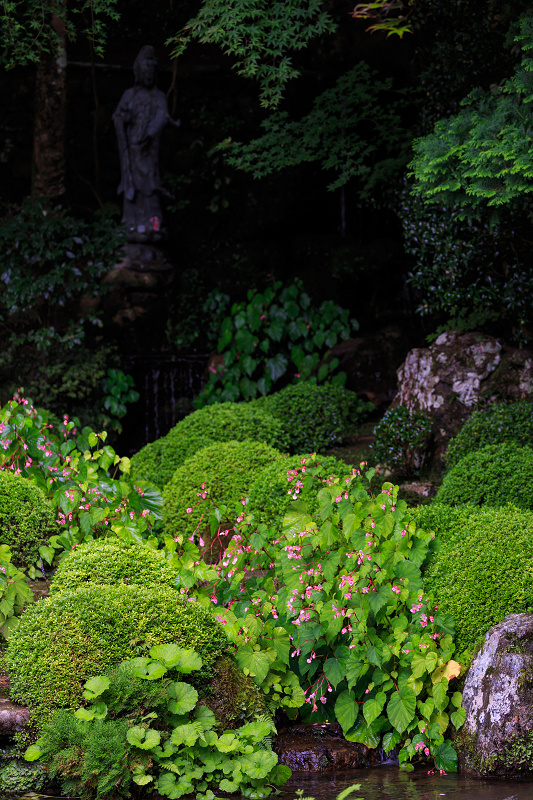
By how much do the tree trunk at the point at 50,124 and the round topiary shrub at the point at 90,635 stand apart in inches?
327

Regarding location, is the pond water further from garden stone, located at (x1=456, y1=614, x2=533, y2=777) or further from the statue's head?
the statue's head

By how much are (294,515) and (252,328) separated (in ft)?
19.0

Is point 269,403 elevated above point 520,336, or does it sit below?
below

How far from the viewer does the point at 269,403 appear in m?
8.25

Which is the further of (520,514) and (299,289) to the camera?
(299,289)

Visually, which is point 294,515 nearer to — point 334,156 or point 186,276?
point 334,156

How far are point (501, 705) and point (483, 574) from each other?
0.60m

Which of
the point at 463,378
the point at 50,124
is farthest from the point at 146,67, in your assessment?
the point at 463,378

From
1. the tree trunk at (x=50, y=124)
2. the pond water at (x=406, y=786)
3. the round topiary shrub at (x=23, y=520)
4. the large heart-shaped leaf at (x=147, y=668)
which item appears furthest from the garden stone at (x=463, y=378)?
the tree trunk at (x=50, y=124)

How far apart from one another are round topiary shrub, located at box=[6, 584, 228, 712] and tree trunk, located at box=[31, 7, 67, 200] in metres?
8.31

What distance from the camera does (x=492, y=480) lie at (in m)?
4.96

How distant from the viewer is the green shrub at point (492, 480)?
487 cm

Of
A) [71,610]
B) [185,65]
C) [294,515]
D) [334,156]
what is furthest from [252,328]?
[71,610]

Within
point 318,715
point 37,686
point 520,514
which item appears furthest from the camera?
point 520,514
